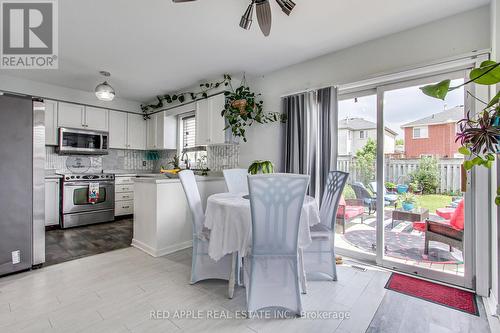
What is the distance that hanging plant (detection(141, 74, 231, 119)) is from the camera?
3.75 meters

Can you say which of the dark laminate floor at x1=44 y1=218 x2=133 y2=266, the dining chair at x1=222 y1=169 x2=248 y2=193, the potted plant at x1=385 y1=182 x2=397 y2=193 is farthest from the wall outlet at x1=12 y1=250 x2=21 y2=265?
the potted plant at x1=385 y1=182 x2=397 y2=193

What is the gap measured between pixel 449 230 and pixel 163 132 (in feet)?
15.3

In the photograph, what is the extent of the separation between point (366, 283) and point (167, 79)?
153 inches

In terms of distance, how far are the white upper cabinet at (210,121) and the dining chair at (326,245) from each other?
1905mm

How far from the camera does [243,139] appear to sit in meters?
3.76

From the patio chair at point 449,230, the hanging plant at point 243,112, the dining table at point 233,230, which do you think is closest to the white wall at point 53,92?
the hanging plant at point 243,112

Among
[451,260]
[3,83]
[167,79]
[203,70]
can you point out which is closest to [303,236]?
[451,260]

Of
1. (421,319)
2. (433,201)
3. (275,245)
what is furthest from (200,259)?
(433,201)

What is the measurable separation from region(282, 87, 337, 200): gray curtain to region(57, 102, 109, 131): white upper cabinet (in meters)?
3.76

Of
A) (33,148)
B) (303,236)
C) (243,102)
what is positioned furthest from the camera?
(243,102)

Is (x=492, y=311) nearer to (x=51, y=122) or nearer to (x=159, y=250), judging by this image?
(x=159, y=250)

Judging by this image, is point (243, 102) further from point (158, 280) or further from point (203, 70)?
point (158, 280)

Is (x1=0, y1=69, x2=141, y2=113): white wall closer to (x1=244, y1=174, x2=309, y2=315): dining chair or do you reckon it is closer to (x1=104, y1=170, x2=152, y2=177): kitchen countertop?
(x1=104, y1=170, x2=152, y2=177): kitchen countertop

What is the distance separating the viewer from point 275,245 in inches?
68.9
